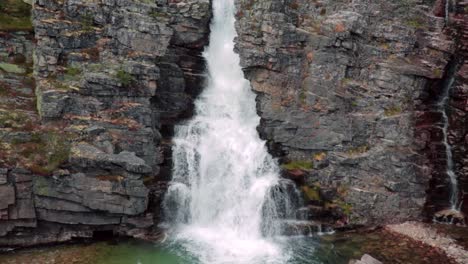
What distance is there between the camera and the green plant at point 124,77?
91.0 feet

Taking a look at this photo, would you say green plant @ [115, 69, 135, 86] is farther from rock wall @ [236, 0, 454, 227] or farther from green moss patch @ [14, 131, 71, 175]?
rock wall @ [236, 0, 454, 227]

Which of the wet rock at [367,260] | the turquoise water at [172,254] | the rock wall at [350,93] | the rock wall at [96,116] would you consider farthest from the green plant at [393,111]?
the rock wall at [96,116]

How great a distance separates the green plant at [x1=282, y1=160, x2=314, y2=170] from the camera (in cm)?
2964

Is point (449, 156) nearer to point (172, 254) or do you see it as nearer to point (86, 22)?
point (172, 254)

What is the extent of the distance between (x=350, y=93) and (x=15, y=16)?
78.9 feet

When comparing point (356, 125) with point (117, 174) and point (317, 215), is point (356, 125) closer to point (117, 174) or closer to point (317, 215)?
point (317, 215)

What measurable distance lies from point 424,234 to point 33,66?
27034 millimetres

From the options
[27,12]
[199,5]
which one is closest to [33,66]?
[27,12]

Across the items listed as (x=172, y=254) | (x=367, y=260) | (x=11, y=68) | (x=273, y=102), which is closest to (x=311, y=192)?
(x=273, y=102)

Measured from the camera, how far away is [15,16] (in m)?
31.6

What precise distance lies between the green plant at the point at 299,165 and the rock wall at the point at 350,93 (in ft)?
0.22

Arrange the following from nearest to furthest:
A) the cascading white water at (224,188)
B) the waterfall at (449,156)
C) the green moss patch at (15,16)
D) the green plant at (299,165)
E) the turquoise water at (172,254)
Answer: the turquoise water at (172,254) → the cascading white water at (224,188) → the waterfall at (449,156) → the green plant at (299,165) → the green moss patch at (15,16)

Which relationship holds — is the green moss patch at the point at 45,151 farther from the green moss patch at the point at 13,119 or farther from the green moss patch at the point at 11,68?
the green moss patch at the point at 11,68

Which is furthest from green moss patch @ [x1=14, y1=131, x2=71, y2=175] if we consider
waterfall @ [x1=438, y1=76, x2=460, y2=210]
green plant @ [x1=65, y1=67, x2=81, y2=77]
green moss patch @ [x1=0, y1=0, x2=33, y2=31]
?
waterfall @ [x1=438, y1=76, x2=460, y2=210]
